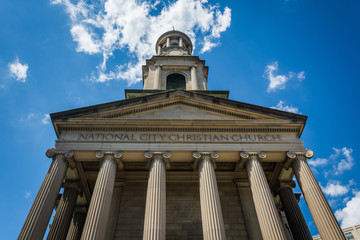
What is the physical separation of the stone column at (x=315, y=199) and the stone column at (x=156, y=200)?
8.87 meters

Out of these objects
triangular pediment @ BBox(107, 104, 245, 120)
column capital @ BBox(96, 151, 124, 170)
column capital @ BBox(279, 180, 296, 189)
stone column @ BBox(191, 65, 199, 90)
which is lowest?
column capital @ BBox(279, 180, 296, 189)

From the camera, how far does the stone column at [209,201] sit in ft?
47.0

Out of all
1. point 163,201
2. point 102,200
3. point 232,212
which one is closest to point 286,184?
point 232,212

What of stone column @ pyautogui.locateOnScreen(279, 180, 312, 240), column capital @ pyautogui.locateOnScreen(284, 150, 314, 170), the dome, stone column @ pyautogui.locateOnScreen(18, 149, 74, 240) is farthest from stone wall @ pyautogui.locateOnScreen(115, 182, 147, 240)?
the dome

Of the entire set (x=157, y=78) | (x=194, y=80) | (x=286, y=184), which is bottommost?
(x=286, y=184)

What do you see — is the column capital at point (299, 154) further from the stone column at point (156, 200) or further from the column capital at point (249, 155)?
the stone column at point (156, 200)

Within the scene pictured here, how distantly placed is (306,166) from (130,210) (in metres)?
13.0

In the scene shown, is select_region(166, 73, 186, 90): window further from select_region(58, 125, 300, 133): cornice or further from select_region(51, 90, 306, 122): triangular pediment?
select_region(58, 125, 300, 133): cornice

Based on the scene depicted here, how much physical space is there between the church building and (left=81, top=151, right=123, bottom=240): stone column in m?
A: 0.06

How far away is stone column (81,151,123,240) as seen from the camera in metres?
14.1

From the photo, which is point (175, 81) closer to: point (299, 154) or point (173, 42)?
point (173, 42)

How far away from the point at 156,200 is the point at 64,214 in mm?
7863

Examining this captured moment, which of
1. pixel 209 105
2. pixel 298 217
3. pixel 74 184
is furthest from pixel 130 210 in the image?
pixel 298 217

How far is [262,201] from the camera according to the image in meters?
15.9
